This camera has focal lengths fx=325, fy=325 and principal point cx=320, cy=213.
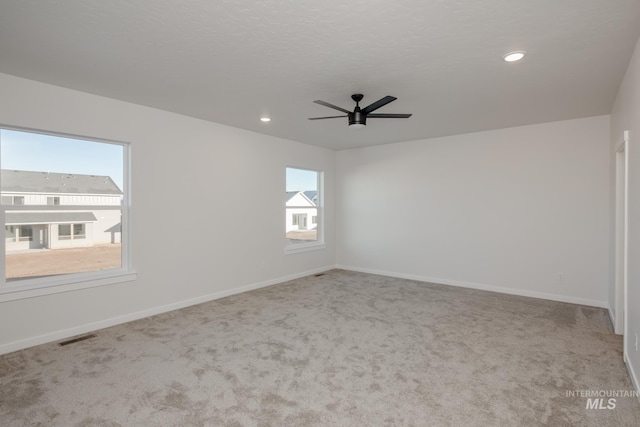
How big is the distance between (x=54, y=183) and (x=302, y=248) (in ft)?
12.8

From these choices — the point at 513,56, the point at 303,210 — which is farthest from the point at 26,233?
the point at 513,56

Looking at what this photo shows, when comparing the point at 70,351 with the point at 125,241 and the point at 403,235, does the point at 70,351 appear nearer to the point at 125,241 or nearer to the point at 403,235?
the point at 125,241

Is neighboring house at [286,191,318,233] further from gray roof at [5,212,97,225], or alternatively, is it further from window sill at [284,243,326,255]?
gray roof at [5,212,97,225]

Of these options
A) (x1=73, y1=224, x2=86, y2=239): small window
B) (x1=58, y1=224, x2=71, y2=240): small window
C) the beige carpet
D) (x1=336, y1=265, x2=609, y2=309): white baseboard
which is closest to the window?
(x1=336, y1=265, x2=609, y2=309): white baseboard

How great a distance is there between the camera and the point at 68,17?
211 cm

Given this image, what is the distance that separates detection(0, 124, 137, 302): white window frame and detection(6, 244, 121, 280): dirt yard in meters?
0.05

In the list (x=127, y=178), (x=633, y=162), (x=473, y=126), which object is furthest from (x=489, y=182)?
(x=127, y=178)

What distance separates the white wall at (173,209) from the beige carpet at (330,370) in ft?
1.04

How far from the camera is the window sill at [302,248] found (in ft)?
19.8

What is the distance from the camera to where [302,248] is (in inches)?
249

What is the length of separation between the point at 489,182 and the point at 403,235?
5.67ft

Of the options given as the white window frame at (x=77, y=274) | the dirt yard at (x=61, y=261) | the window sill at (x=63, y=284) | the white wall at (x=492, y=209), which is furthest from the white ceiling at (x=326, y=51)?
the window sill at (x=63, y=284)

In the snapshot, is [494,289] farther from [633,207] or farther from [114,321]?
[114,321]

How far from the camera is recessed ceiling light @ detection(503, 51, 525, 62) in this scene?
2.56 meters
